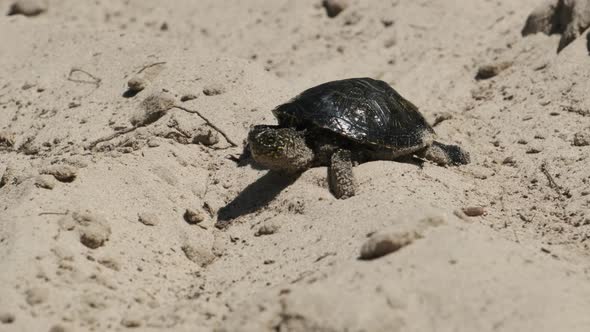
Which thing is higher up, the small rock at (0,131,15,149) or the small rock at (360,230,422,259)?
the small rock at (360,230,422,259)

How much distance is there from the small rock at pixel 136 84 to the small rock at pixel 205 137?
1034mm

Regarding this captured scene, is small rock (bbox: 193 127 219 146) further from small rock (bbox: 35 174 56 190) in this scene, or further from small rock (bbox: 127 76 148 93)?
small rock (bbox: 35 174 56 190)

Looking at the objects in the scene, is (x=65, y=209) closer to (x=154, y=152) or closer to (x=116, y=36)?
(x=154, y=152)

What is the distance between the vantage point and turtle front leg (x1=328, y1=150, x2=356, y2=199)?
489 centimetres

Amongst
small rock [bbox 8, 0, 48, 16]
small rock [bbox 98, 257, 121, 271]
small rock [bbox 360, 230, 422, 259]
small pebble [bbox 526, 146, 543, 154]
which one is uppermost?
small rock [bbox 360, 230, 422, 259]

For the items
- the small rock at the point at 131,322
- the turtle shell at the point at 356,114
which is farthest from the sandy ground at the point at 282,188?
the turtle shell at the point at 356,114

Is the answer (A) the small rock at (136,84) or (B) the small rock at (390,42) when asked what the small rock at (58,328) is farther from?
(B) the small rock at (390,42)

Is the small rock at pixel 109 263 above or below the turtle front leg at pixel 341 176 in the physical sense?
below

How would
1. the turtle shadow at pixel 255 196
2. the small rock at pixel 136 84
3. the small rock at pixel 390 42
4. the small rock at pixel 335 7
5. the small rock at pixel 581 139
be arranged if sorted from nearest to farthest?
the turtle shadow at pixel 255 196
the small rock at pixel 581 139
the small rock at pixel 136 84
the small rock at pixel 390 42
the small rock at pixel 335 7

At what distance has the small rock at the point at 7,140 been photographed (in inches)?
243

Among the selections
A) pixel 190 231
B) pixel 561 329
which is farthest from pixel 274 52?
pixel 561 329

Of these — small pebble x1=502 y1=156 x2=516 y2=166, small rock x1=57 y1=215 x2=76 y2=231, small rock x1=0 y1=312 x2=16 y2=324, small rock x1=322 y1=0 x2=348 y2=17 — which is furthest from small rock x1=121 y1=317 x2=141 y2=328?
small rock x1=322 y1=0 x2=348 y2=17

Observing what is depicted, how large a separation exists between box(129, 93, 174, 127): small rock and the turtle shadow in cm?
118

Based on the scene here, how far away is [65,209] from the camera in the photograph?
444 centimetres
